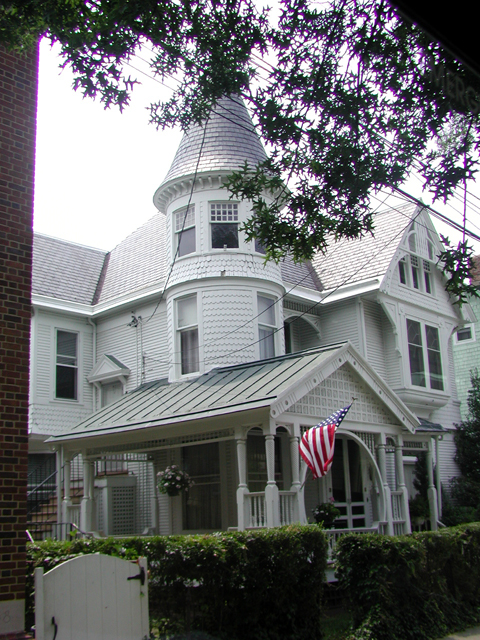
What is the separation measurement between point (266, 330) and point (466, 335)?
14650 mm

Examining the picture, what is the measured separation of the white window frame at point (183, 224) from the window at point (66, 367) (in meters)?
5.31

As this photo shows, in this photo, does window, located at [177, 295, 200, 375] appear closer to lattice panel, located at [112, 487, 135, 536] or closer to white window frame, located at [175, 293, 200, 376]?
white window frame, located at [175, 293, 200, 376]

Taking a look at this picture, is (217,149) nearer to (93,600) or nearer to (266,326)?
(266,326)

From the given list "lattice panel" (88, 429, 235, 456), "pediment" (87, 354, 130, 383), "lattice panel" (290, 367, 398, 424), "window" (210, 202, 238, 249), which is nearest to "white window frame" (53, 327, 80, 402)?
"pediment" (87, 354, 130, 383)

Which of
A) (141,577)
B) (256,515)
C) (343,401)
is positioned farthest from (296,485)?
(141,577)

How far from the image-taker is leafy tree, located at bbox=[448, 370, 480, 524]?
72.0 feet

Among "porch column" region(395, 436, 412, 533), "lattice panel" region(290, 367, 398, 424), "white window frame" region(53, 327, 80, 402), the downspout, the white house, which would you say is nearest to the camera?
"lattice panel" region(290, 367, 398, 424)

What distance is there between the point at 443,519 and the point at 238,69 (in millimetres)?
16197

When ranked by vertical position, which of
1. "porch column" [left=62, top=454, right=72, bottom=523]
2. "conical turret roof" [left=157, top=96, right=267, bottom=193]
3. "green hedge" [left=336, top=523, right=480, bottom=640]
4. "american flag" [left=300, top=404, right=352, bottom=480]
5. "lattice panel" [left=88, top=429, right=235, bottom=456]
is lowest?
"green hedge" [left=336, top=523, right=480, bottom=640]

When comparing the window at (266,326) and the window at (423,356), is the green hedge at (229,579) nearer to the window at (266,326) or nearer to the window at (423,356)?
the window at (266,326)

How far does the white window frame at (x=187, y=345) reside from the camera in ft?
62.8

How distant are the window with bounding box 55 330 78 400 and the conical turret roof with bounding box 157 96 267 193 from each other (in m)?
6.22

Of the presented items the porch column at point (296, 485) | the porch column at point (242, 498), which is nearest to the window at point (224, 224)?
the porch column at point (242, 498)

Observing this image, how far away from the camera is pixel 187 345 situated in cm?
1952
